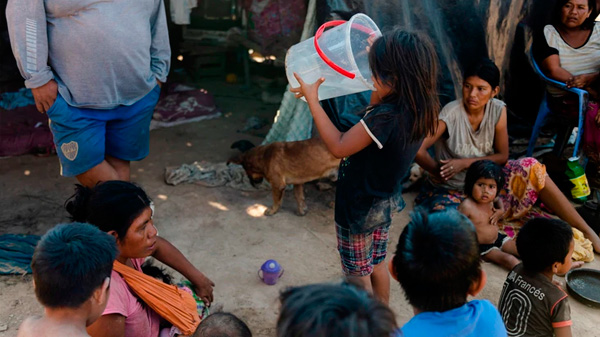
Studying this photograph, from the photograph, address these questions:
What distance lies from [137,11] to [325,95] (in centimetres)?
119

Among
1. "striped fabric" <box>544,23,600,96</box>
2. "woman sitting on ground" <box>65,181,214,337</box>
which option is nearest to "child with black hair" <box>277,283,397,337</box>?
"woman sitting on ground" <box>65,181,214,337</box>

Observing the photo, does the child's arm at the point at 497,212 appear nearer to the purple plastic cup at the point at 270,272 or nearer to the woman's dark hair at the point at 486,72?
the woman's dark hair at the point at 486,72

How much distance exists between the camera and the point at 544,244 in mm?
2238

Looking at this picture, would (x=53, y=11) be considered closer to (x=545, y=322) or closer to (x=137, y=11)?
(x=137, y=11)

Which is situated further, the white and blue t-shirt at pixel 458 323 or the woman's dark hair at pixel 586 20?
the woman's dark hair at pixel 586 20

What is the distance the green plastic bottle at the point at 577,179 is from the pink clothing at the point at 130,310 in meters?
3.45

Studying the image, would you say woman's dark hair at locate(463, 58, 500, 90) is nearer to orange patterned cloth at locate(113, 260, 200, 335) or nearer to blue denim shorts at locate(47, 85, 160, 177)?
blue denim shorts at locate(47, 85, 160, 177)

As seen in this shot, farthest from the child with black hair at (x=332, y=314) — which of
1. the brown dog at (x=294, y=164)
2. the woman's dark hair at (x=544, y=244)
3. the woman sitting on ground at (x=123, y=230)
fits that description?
the brown dog at (x=294, y=164)

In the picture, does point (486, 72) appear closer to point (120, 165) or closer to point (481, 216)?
point (481, 216)

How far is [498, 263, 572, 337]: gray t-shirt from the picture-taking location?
221 cm

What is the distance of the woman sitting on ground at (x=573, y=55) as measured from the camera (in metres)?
4.25

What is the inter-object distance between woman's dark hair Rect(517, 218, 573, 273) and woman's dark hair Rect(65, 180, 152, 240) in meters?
1.73

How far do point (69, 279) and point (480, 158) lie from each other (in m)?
3.13

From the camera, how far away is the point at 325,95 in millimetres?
2809
